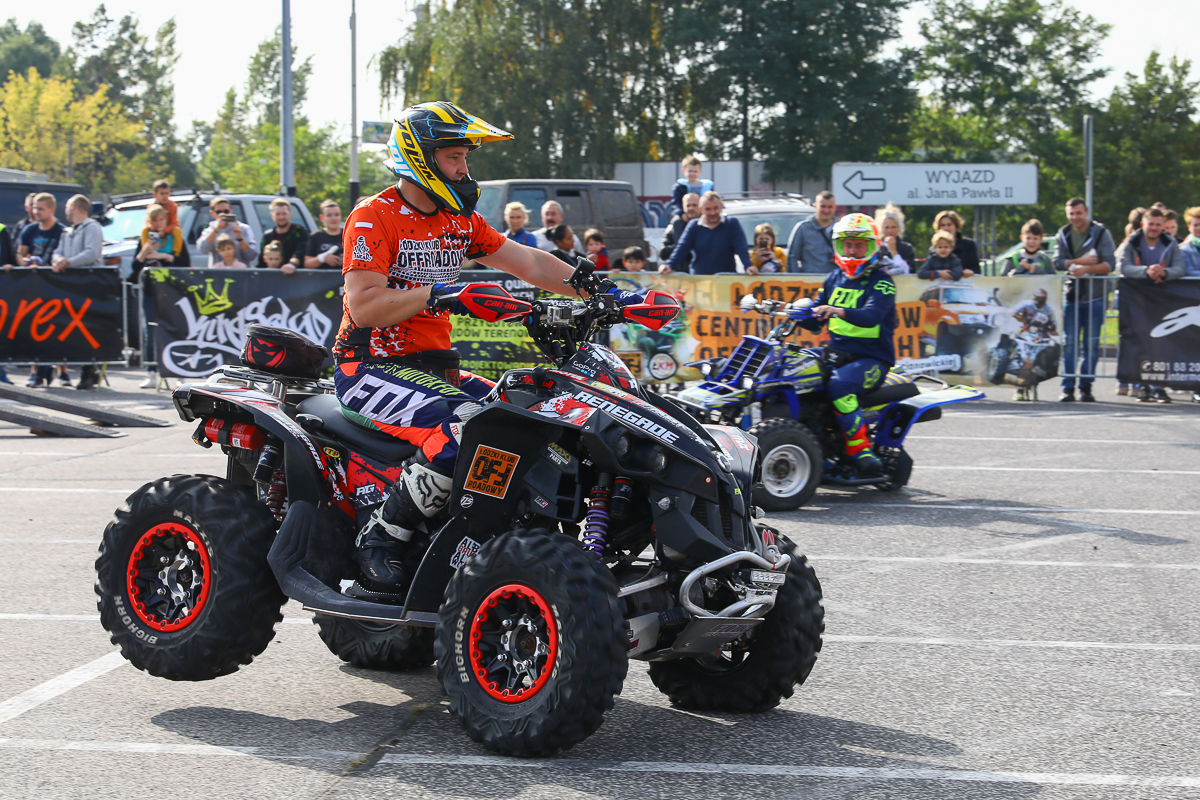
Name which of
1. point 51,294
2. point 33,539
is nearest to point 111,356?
point 51,294

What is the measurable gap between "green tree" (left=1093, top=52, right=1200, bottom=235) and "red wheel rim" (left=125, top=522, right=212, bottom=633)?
143 ft

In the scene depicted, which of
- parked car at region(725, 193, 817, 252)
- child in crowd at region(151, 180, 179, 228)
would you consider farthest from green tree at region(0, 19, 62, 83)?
child in crowd at region(151, 180, 179, 228)

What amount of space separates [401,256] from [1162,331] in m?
12.4

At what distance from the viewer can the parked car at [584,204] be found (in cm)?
1953

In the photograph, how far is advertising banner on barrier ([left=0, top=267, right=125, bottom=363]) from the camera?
588 inches

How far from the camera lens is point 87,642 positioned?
575 cm

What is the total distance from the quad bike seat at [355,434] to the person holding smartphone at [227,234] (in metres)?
11.6

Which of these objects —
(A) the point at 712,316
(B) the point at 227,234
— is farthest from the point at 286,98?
(A) the point at 712,316

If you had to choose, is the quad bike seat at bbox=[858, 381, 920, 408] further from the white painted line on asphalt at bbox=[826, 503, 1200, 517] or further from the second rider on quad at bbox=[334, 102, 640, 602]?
the second rider on quad at bbox=[334, 102, 640, 602]

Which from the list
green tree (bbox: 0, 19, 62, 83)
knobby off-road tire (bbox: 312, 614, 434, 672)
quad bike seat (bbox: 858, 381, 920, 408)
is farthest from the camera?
green tree (bbox: 0, 19, 62, 83)

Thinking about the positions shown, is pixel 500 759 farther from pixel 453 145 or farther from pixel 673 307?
pixel 453 145

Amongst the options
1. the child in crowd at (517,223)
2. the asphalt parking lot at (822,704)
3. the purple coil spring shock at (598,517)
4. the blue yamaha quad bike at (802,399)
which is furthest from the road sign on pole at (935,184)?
the purple coil spring shock at (598,517)

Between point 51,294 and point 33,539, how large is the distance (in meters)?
7.92

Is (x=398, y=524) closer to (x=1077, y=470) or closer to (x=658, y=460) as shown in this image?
(x=658, y=460)
